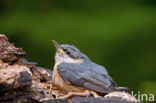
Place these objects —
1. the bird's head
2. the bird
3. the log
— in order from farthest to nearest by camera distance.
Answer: the bird's head → the bird → the log

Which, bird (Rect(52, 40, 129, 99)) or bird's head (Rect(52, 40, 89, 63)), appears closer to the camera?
bird (Rect(52, 40, 129, 99))

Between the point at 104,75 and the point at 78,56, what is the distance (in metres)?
0.33

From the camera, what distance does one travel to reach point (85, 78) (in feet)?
8.25

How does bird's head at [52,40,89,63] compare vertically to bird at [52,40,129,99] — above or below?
above

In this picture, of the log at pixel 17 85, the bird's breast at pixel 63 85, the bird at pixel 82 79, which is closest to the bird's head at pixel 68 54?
the bird at pixel 82 79

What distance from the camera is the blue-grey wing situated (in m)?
2.45

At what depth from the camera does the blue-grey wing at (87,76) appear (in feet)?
8.03

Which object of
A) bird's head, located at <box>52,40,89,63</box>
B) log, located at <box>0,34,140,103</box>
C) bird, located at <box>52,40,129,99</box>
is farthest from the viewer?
bird's head, located at <box>52,40,89,63</box>

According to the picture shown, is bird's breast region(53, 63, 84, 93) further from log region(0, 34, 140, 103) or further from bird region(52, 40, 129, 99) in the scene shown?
log region(0, 34, 140, 103)

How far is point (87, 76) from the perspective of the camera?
253 cm

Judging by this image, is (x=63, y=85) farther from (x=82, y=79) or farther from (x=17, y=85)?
(x=17, y=85)

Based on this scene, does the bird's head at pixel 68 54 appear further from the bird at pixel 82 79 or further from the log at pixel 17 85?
the log at pixel 17 85

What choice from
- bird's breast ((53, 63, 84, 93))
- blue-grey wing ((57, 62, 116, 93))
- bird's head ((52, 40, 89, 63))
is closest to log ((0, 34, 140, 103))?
blue-grey wing ((57, 62, 116, 93))

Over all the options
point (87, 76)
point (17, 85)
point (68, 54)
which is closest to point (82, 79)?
point (87, 76)
